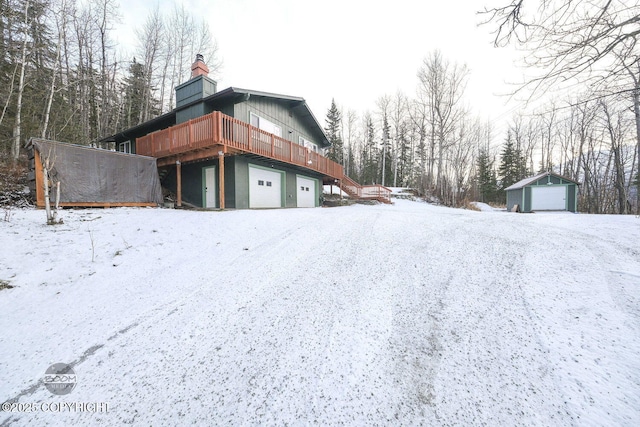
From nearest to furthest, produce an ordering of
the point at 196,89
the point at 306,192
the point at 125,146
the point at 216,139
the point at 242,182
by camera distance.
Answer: the point at 216,139 < the point at 242,182 < the point at 196,89 < the point at 306,192 < the point at 125,146

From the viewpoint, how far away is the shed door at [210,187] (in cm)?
969

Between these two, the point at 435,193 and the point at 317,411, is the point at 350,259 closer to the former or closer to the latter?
the point at 317,411

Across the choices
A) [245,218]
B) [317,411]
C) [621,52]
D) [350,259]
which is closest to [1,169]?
[245,218]

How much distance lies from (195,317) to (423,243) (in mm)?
3562

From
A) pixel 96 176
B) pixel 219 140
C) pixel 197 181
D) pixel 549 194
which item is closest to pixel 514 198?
pixel 549 194

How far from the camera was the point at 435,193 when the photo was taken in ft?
58.2

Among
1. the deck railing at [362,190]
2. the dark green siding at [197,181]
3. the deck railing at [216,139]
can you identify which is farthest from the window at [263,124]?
the deck railing at [362,190]

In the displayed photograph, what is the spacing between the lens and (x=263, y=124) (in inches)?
432

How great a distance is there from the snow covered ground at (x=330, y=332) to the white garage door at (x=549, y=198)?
16.7m

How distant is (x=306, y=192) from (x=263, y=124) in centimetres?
452

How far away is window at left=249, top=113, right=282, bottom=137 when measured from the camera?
10.4m

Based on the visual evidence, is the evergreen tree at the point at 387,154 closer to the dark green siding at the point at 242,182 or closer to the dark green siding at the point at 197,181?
the dark green siding at the point at 242,182

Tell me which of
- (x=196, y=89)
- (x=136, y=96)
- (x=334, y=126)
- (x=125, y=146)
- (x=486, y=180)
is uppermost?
(x=334, y=126)

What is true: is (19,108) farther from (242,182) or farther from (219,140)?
(242,182)
